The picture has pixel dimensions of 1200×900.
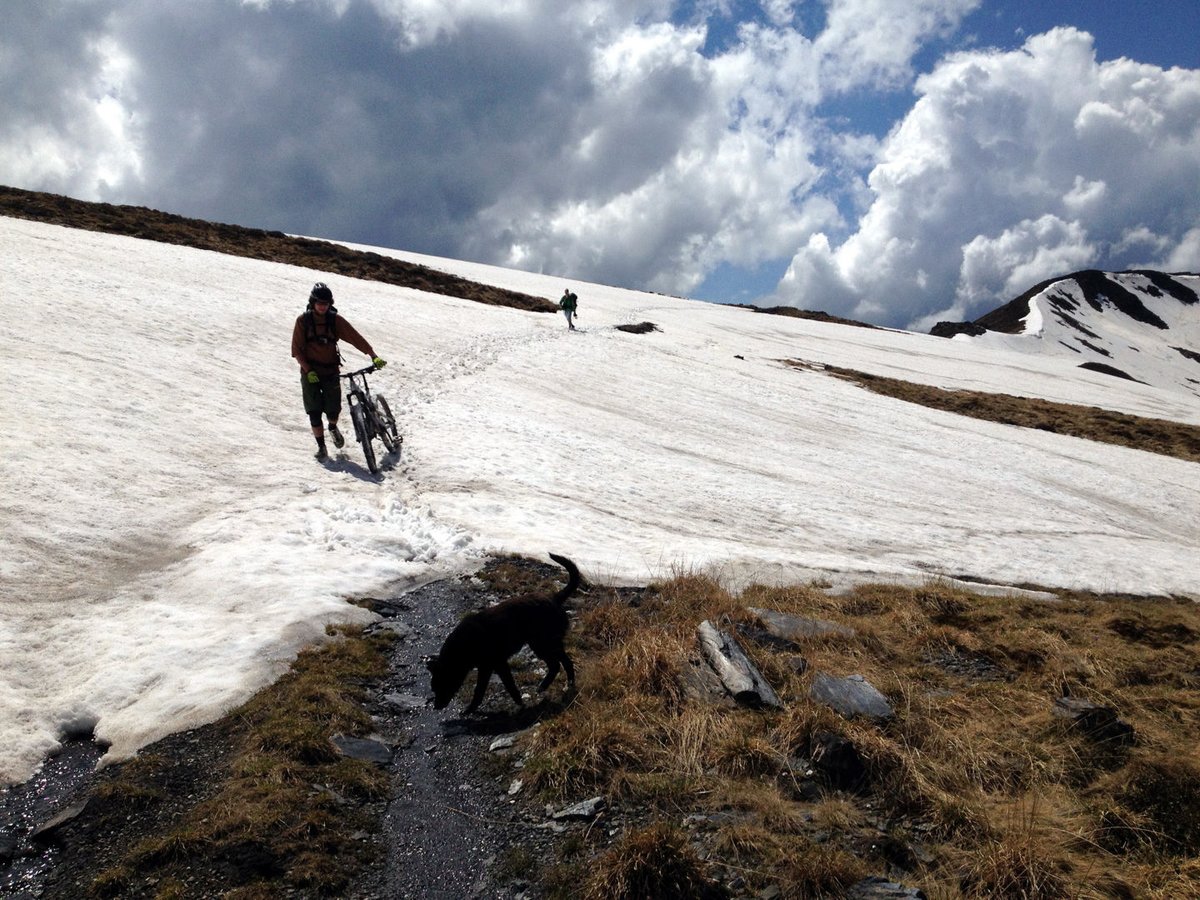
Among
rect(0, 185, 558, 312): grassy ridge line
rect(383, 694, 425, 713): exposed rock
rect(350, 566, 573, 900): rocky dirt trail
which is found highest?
rect(0, 185, 558, 312): grassy ridge line

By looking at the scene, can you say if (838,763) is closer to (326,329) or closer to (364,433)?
(364,433)

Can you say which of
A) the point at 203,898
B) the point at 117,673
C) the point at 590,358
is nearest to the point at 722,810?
the point at 203,898

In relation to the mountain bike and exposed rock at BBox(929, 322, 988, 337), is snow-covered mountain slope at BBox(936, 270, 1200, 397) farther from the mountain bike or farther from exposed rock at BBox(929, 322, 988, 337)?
the mountain bike

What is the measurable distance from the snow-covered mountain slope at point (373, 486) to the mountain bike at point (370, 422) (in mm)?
493

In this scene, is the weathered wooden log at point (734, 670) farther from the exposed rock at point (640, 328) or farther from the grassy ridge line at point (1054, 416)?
the exposed rock at point (640, 328)

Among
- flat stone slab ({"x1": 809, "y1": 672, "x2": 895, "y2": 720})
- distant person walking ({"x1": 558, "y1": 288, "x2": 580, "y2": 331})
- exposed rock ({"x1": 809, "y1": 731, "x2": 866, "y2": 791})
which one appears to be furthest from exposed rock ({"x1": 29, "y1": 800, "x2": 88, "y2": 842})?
distant person walking ({"x1": 558, "y1": 288, "x2": 580, "y2": 331})

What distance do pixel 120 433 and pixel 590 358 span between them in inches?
954

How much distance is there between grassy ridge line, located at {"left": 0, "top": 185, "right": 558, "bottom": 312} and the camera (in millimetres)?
40938

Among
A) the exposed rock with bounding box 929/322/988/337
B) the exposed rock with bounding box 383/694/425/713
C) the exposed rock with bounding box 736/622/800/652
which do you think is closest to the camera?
the exposed rock with bounding box 383/694/425/713

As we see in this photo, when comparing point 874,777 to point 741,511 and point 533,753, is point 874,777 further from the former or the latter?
point 741,511

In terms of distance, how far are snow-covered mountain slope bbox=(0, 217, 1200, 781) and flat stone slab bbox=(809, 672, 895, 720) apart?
4.31 metres

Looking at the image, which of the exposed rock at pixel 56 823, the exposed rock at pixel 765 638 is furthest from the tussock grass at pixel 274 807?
the exposed rock at pixel 765 638

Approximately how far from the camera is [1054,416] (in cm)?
4197

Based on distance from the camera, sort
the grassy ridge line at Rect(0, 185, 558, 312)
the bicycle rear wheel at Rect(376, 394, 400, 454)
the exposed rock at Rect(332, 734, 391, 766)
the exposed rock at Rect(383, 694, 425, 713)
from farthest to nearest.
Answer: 1. the grassy ridge line at Rect(0, 185, 558, 312)
2. the bicycle rear wheel at Rect(376, 394, 400, 454)
3. the exposed rock at Rect(383, 694, 425, 713)
4. the exposed rock at Rect(332, 734, 391, 766)
